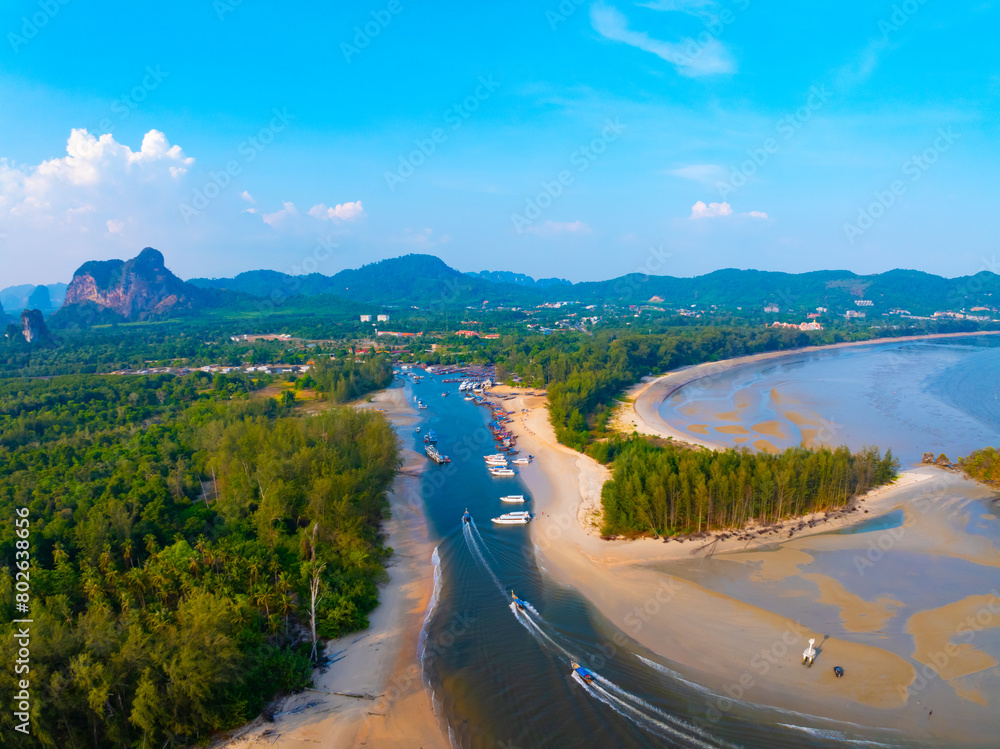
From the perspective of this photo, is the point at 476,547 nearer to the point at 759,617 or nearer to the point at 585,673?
the point at 585,673

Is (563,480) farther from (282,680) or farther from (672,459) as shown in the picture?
(282,680)

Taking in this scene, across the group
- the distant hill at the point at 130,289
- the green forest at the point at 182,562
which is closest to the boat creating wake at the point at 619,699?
the green forest at the point at 182,562

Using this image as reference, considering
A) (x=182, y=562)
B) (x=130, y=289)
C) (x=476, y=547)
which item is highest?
(x=130, y=289)

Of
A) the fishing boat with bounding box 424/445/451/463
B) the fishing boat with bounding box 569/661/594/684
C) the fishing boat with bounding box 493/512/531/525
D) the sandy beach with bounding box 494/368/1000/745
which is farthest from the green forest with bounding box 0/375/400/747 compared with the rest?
the sandy beach with bounding box 494/368/1000/745

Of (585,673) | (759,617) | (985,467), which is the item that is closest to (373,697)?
(585,673)

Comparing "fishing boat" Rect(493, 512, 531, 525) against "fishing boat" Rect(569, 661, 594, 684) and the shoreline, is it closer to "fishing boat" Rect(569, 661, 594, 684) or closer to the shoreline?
"fishing boat" Rect(569, 661, 594, 684)

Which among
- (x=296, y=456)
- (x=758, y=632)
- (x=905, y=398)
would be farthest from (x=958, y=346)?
(x=296, y=456)

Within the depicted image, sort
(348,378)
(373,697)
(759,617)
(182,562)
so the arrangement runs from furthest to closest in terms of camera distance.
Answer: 1. (348,378)
2. (759,617)
3. (182,562)
4. (373,697)

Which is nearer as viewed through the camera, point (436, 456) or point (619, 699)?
point (619, 699)
